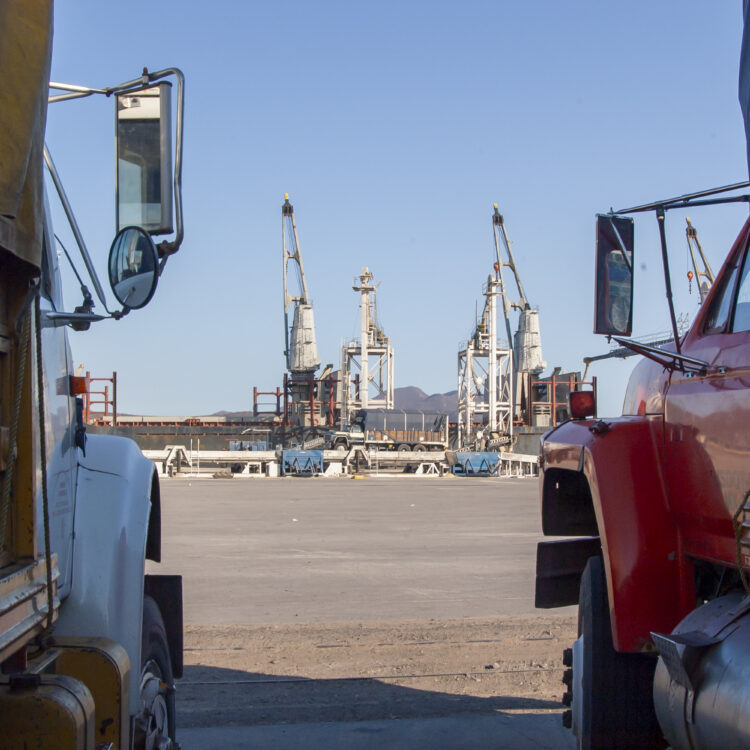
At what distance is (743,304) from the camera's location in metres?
2.96

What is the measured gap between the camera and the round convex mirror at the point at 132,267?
2.76 meters

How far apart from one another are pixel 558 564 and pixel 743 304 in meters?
1.94

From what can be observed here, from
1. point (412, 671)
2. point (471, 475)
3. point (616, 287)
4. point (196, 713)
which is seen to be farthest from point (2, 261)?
point (471, 475)

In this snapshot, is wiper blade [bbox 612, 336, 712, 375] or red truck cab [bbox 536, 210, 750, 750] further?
wiper blade [bbox 612, 336, 712, 375]

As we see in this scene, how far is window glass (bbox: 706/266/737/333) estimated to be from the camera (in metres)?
3.08

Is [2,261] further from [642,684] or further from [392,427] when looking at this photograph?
[392,427]

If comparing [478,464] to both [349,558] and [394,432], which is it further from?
[349,558]

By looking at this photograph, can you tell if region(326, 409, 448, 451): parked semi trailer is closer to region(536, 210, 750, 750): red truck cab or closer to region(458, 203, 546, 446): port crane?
region(458, 203, 546, 446): port crane

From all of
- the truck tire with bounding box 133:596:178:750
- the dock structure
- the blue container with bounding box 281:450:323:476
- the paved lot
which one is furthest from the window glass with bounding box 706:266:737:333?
the blue container with bounding box 281:450:323:476

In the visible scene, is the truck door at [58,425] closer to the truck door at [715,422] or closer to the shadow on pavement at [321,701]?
the truck door at [715,422]

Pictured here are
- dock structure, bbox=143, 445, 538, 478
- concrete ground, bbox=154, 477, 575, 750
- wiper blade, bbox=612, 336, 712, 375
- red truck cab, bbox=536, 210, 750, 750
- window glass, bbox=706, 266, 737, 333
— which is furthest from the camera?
dock structure, bbox=143, 445, 538, 478

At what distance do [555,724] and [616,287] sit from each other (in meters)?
2.96

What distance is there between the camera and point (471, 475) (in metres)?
42.9

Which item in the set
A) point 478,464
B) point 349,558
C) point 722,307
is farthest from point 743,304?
point 478,464
